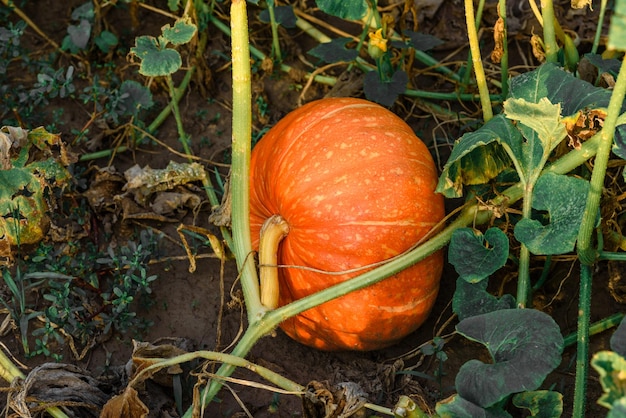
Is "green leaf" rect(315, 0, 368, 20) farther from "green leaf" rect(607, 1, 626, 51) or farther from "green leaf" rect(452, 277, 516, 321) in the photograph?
"green leaf" rect(607, 1, 626, 51)

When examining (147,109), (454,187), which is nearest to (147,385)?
(454,187)

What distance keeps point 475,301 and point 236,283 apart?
2.49ft

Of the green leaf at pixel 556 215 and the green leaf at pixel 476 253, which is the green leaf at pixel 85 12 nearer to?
the green leaf at pixel 476 253

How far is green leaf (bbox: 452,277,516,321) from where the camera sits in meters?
1.92

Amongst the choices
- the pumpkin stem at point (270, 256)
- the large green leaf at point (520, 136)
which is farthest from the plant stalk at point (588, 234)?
the pumpkin stem at point (270, 256)

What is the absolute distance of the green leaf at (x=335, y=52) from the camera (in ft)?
8.31

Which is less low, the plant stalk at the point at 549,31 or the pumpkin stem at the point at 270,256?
the plant stalk at the point at 549,31

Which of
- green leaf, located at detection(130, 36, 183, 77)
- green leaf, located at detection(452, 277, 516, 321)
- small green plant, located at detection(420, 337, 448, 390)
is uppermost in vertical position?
green leaf, located at detection(130, 36, 183, 77)

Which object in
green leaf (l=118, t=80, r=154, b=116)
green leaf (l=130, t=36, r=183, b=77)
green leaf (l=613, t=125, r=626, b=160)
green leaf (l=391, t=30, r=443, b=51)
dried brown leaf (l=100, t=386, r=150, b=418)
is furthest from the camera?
green leaf (l=118, t=80, r=154, b=116)

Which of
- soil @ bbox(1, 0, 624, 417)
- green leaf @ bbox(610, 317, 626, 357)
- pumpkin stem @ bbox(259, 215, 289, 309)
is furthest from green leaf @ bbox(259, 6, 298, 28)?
green leaf @ bbox(610, 317, 626, 357)

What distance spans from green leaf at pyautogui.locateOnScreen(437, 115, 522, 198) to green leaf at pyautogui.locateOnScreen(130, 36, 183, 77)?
800mm

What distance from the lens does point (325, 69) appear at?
282cm

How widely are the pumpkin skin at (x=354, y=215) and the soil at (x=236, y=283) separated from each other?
10 cm

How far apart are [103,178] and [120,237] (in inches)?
7.9
